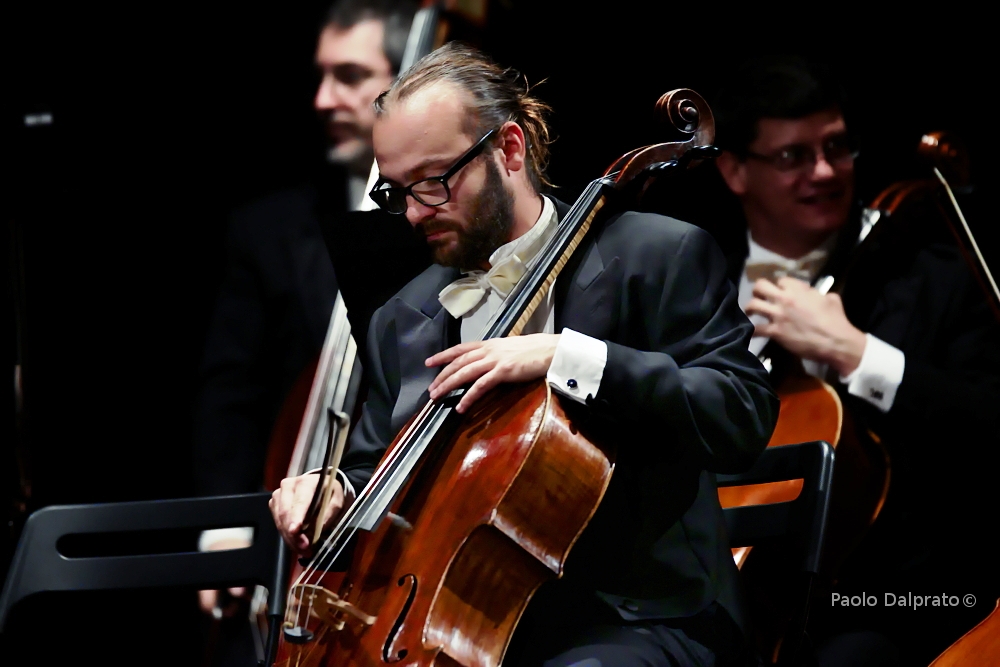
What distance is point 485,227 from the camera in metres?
1.72

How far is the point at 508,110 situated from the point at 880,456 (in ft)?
Answer: 3.61

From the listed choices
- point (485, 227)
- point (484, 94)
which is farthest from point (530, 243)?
point (484, 94)

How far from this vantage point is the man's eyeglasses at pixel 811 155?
2.48 meters

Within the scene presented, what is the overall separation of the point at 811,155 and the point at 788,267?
0.77 ft

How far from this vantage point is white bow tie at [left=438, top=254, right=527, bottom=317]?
1711 millimetres

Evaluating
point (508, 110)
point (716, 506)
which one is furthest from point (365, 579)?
point (508, 110)

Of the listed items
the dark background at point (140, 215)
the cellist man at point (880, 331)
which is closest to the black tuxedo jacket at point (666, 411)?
the cellist man at point (880, 331)

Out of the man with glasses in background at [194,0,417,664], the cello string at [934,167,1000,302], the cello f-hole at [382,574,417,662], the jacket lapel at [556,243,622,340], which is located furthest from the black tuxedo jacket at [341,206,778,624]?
the man with glasses in background at [194,0,417,664]

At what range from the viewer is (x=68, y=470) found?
3293mm

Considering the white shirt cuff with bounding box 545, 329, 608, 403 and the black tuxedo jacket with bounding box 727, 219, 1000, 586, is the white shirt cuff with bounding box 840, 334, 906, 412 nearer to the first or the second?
the black tuxedo jacket with bounding box 727, 219, 1000, 586

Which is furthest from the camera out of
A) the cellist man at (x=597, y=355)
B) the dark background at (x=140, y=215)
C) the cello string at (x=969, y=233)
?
the dark background at (x=140, y=215)

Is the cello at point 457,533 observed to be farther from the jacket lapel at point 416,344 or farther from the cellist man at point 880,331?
the cellist man at point 880,331

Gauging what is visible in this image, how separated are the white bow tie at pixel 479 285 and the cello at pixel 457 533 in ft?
0.29

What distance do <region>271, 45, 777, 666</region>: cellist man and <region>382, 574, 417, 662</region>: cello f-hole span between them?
7.6 inches
